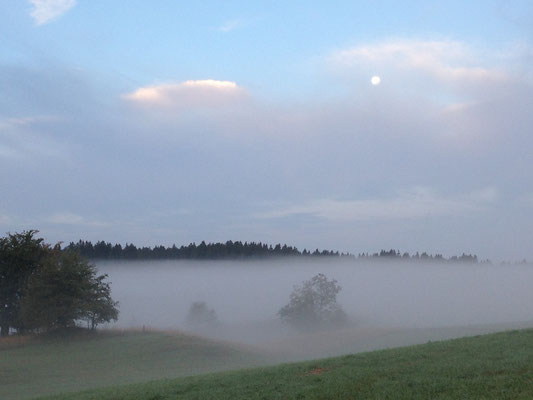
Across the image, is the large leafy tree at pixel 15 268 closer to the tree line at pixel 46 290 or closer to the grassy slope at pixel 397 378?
the tree line at pixel 46 290

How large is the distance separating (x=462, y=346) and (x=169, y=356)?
2879 centimetres

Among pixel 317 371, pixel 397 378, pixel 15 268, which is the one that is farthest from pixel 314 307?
pixel 397 378

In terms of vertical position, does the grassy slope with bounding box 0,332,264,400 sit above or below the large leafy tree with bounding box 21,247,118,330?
below

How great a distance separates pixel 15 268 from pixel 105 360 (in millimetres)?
32242

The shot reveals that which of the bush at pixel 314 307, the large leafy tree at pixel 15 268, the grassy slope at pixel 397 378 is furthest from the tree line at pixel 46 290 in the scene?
the bush at pixel 314 307

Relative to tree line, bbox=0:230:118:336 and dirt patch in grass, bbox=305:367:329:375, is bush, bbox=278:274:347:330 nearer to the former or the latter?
tree line, bbox=0:230:118:336

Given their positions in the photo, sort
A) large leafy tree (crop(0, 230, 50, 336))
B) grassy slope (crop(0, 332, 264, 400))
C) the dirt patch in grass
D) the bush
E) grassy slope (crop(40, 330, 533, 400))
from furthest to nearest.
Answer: the bush, large leafy tree (crop(0, 230, 50, 336)), grassy slope (crop(0, 332, 264, 400)), the dirt patch in grass, grassy slope (crop(40, 330, 533, 400))

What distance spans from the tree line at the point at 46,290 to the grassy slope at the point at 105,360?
4.06 m

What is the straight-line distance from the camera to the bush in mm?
105500

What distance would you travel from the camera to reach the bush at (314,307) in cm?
10550

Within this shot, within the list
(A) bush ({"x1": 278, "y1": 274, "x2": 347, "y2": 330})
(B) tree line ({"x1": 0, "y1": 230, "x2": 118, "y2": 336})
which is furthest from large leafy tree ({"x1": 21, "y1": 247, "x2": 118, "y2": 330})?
(A) bush ({"x1": 278, "y1": 274, "x2": 347, "y2": 330})

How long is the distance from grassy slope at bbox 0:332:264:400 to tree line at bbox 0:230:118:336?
13.3 ft

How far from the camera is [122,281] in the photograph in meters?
197

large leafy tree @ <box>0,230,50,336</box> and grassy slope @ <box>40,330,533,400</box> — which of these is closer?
grassy slope @ <box>40,330,533,400</box>
